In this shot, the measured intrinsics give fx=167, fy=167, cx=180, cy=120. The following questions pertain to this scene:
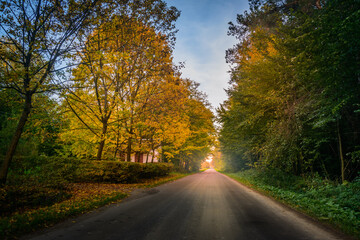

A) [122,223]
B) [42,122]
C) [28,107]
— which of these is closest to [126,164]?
[42,122]

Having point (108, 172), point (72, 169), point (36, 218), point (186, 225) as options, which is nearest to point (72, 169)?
point (72, 169)

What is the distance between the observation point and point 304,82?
8555 millimetres

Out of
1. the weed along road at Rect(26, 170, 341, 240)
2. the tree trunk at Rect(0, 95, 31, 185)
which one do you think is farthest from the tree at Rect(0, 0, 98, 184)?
the weed along road at Rect(26, 170, 341, 240)

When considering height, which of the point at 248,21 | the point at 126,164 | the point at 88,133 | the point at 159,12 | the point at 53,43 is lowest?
the point at 126,164

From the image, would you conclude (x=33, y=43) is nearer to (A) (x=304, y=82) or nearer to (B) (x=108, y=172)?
(B) (x=108, y=172)

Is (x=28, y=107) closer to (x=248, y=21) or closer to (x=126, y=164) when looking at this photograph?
(x=126, y=164)

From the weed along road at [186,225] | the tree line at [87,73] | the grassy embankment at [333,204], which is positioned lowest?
the weed along road at [186,225]

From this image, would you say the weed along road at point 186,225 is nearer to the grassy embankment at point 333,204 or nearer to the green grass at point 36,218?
the green grass at point 36,218

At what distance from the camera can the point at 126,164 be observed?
10859mm

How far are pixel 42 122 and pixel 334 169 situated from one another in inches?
664

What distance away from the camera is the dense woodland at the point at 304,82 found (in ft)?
19.8

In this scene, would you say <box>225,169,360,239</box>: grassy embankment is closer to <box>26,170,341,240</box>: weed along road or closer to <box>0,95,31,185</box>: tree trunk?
<box>26,170,341,240</box>: weed along road

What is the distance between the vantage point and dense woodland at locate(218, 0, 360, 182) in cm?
604

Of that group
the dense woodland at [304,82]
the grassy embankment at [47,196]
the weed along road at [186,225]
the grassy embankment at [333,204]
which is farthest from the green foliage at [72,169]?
the grassy embankment at [333,204]
